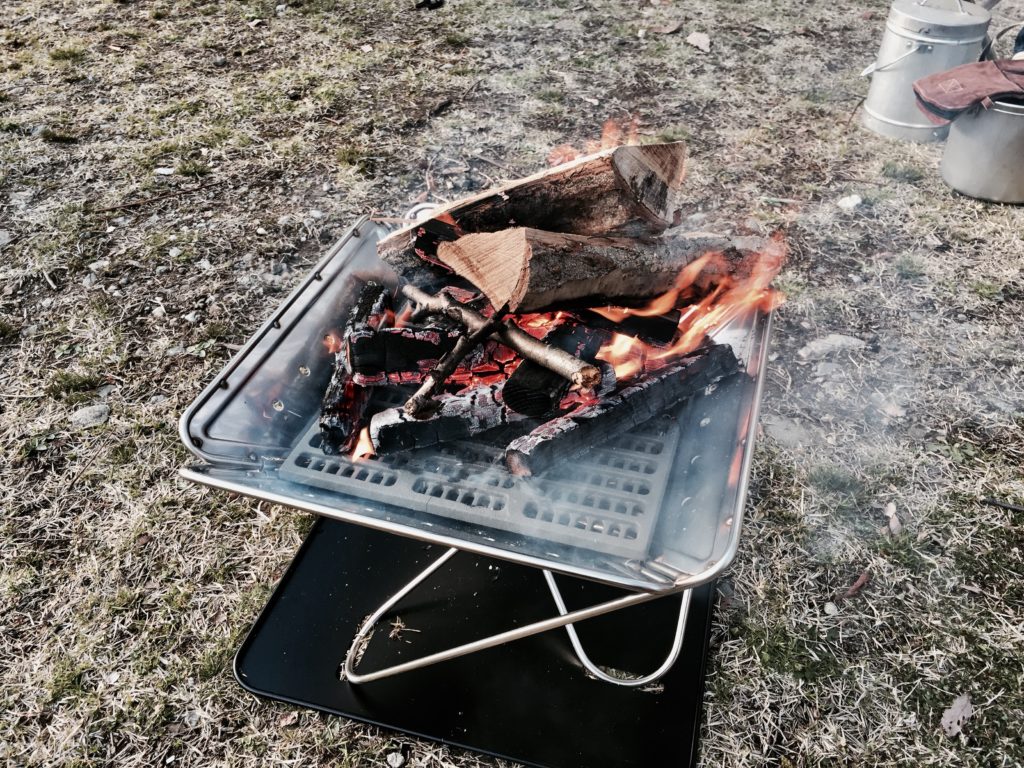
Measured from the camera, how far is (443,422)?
171 centimetres

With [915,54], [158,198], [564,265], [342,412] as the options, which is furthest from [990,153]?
[158,198]

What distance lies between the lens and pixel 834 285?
10.9 feet

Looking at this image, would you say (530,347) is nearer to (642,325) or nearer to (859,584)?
(642,325)

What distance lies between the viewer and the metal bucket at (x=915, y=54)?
4.06 meters

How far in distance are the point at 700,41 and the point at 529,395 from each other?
15.8ft

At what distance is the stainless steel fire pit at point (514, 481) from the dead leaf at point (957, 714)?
81 centimetres

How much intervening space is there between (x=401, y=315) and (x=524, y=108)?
3.07 m

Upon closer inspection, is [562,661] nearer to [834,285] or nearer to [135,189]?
[834,285]

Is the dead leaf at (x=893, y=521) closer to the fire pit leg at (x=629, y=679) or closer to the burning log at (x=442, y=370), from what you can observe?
the fire pit leg at (x=629, y=679)

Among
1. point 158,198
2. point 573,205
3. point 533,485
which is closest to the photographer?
point 533,485

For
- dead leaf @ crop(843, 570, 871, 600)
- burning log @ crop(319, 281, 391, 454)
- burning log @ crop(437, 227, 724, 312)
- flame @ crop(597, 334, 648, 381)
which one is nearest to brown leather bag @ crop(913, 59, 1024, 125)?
burning log @ crop(437, 227, 724, 312)

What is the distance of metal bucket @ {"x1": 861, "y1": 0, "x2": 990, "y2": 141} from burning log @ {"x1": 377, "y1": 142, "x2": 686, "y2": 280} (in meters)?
3.10

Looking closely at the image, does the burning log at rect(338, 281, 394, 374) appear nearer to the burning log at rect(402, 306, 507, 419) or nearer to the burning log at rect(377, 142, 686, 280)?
the burning log at rect(377, 142, 686, 280)

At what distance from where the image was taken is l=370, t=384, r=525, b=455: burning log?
1.70 m
